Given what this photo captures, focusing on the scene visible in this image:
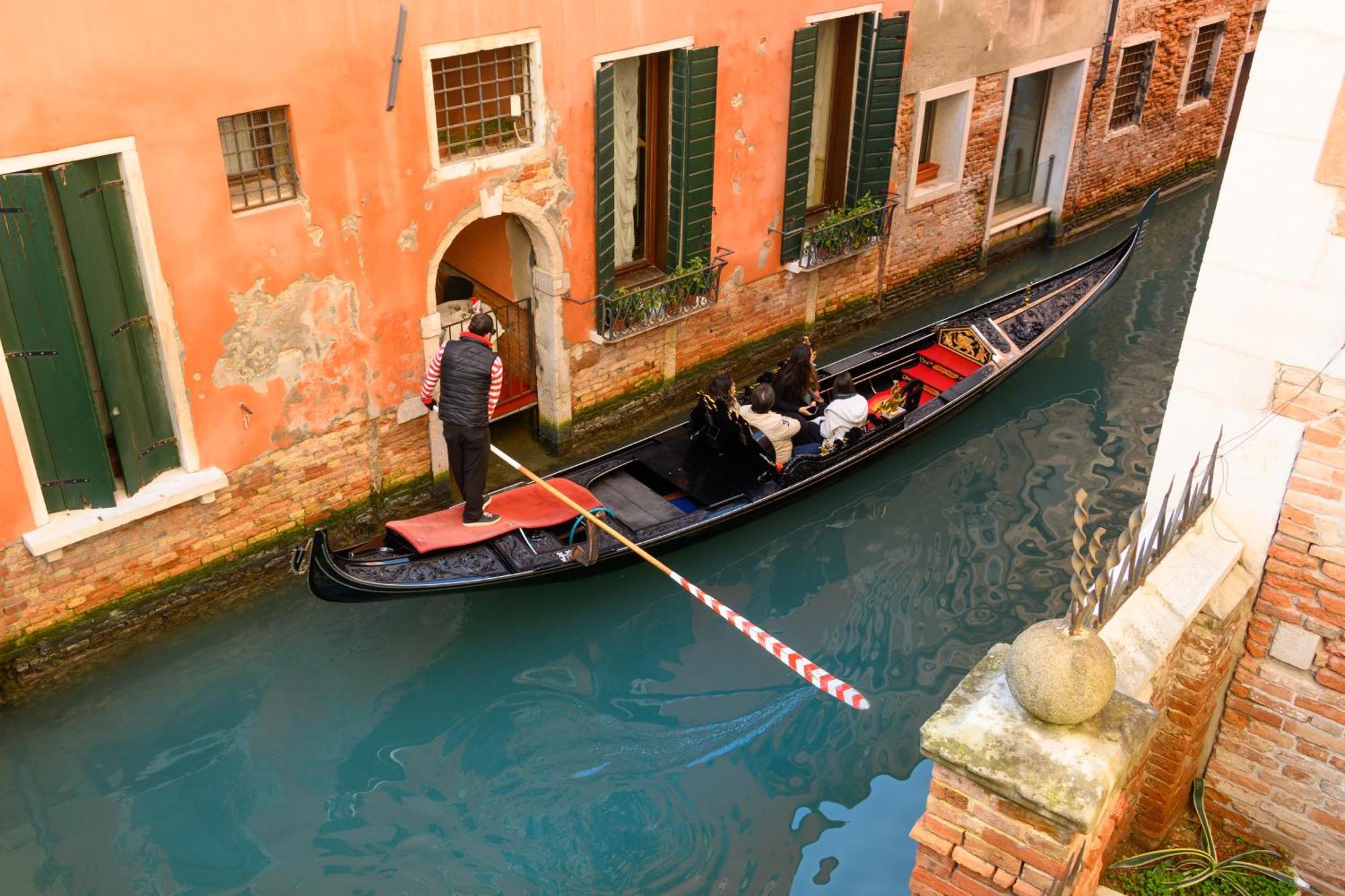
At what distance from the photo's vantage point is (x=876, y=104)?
350 inches

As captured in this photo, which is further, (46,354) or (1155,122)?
(1155,122)

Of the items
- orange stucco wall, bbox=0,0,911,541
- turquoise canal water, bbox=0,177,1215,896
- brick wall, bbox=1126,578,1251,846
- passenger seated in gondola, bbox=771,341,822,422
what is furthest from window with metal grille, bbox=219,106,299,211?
brick wall, bbox=1126,578,1251,846

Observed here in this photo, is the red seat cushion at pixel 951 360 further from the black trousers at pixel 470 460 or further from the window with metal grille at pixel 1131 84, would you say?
the window with metal grille at pixel 1131 84

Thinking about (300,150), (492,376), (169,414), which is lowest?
(169,414)

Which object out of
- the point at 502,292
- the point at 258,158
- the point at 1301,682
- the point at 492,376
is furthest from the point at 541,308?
A: the point at 1301,682

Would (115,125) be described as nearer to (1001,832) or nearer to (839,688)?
(839,688)

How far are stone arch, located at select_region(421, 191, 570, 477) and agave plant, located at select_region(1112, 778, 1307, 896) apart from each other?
180 inches

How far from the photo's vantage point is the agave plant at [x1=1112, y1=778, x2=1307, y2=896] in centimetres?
414

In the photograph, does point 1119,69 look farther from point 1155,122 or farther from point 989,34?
point 989,34

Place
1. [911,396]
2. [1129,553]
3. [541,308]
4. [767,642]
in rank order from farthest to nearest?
[911,396] → [541,308] → [767,642] → [1129,553]

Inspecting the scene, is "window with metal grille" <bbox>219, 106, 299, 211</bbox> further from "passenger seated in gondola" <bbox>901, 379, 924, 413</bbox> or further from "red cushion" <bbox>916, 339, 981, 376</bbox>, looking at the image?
"red cushion" <bbox>916, 339, 981, 376</bbox>

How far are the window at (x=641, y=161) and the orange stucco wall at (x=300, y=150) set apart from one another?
34cm

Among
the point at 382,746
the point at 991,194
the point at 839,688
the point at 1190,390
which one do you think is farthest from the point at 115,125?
the point at 991,194

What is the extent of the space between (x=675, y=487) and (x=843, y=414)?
1151 millimetres
